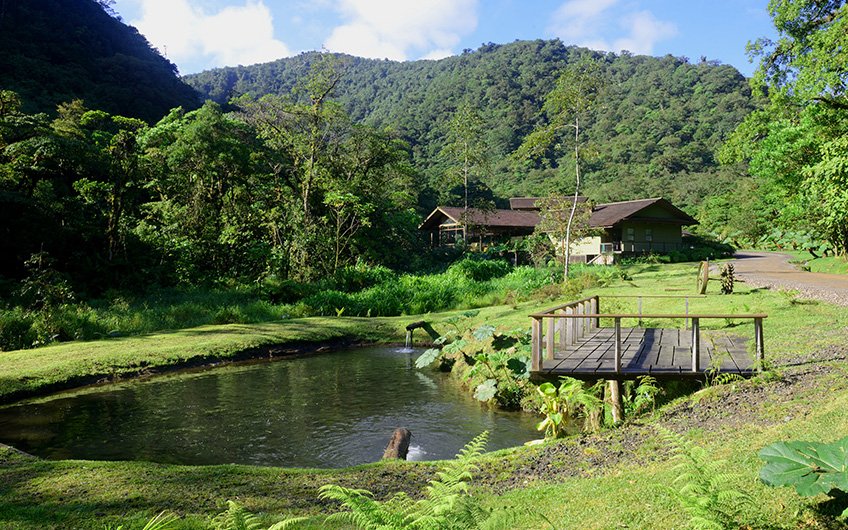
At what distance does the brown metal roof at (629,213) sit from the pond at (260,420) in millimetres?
29883

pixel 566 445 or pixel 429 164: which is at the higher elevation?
pixel 429 164

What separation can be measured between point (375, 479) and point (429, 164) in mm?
62947

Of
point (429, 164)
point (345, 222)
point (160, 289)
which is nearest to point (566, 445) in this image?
point (160, 289)

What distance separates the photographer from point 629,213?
3903 centimetres

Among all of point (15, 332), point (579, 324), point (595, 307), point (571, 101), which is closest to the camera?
point (579, 324)

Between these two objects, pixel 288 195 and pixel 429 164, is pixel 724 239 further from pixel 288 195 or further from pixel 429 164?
pixel 288 195

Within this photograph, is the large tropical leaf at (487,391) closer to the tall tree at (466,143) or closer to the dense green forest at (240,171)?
the dense green forest at (240,171)

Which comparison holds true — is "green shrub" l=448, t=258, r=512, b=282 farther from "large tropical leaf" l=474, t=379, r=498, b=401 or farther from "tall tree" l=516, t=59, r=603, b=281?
"large tropical leaf" l=474, t=379, r=498, b=401

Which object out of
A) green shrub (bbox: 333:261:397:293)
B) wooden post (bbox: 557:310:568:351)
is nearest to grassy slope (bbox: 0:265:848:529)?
wooden post (bbox: 557:310:568:351)

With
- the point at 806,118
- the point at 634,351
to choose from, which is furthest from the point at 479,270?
the point at 634,351

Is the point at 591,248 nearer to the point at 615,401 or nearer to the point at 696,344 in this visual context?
the point at 696,344

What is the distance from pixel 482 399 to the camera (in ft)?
31.9

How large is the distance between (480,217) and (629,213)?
424 inches

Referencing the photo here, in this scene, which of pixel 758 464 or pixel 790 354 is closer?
pixel 758 464
